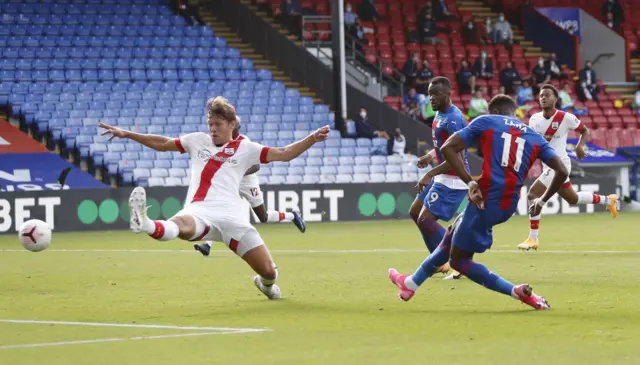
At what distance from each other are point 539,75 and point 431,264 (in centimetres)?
2725

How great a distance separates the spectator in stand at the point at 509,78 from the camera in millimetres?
35375

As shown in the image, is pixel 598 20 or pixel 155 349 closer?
pixel 155 349

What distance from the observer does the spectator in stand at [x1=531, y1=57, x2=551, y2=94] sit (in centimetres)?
3609

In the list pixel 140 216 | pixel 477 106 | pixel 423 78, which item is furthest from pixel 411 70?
pixel 140 216

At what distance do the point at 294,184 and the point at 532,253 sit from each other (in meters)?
11.7

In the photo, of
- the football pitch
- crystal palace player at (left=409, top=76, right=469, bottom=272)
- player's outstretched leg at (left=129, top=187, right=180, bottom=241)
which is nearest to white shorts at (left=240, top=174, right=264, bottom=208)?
the football pitch

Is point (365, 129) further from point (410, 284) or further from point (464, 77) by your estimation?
point (410, 284)

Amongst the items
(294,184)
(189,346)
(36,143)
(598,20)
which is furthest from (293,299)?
(598,20)

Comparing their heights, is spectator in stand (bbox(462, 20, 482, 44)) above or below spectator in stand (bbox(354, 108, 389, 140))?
above

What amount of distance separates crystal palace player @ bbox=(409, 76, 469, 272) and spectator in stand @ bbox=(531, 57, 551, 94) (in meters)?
23.6

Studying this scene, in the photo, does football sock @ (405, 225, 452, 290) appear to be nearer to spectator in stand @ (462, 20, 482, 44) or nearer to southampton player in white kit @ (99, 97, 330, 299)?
southampton player in white kit @ (99, 97, 330, 299)

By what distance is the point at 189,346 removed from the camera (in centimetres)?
757

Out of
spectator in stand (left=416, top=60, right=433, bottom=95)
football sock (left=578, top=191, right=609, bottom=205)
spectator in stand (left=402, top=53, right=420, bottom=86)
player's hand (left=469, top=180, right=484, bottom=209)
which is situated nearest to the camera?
player's hand (left=469, top=180, right=484, bottom=209)

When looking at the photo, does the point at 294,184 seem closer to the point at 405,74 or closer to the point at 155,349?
the point at 405,74
